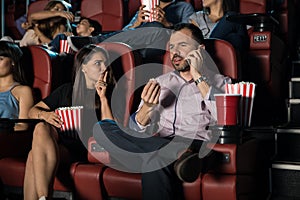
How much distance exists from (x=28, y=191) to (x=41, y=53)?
0.57 metres

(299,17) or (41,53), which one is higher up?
(299,17)

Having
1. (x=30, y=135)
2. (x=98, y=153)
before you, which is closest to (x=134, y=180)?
(x=98, y=153)

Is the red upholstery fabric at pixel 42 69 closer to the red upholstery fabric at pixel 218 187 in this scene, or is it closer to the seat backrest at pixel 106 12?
the red upholstery fabric at pixel 218 187

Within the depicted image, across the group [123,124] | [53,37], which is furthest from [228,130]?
[53,37]

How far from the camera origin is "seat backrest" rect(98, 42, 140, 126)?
145 centimetres

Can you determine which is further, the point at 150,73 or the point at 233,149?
the point at 150,73

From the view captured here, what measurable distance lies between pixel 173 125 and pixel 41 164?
1.27 ft

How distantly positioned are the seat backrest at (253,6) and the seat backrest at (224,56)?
0.73m

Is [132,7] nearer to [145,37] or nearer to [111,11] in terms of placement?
[111,11]

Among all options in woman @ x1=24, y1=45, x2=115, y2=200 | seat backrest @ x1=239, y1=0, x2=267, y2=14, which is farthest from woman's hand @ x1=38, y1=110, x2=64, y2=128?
seat backrest @ x1=239, y1=0, x2=267, y2=14

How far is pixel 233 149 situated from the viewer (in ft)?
3.64

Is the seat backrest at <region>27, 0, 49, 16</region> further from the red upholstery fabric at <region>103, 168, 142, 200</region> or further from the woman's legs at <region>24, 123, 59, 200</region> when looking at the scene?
the red upholstery fabric at <region>103, 168, 142, 200</region>

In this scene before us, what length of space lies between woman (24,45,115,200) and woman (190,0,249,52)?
1.45ft

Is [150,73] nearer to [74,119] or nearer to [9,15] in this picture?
[74,119]
